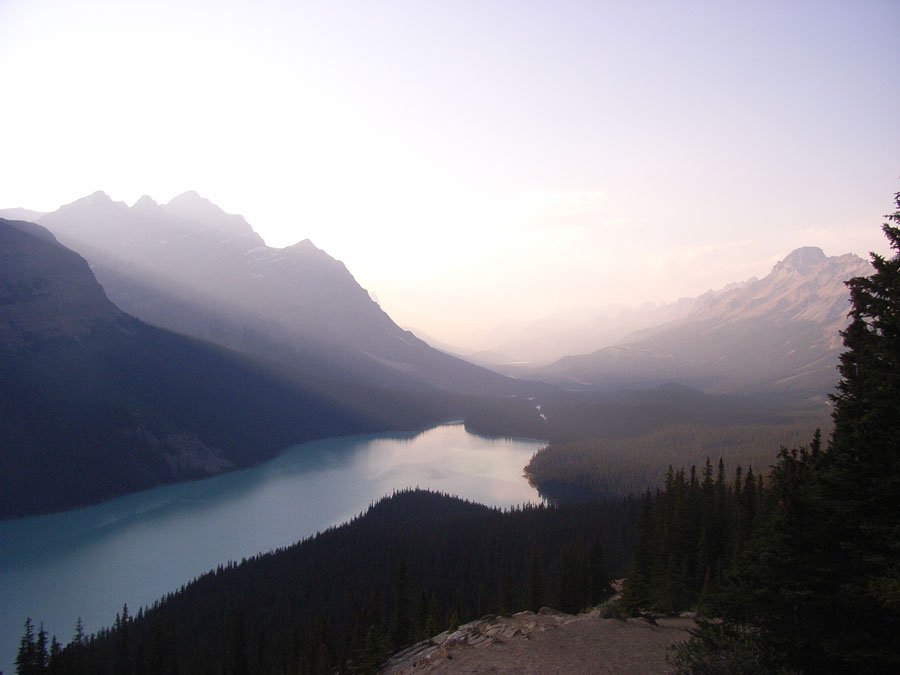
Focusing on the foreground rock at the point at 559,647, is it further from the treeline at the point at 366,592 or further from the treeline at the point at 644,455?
the treeline at the point at 644,455

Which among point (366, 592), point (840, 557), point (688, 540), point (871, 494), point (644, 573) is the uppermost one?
point (871, 494)

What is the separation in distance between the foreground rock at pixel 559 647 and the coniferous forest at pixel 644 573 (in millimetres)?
1780

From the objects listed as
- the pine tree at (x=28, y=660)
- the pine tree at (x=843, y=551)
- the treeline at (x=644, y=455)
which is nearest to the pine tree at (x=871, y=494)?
the pine tree at (x=843, y=551)

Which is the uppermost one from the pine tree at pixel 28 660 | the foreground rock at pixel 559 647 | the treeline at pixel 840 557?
the treeline at pixel 840 557

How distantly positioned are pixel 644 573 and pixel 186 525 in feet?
283

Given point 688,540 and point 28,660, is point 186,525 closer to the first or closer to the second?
point 28,660

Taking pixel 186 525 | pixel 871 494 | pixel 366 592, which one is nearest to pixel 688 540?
pixel 871 494

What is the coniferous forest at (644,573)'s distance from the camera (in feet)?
38.1

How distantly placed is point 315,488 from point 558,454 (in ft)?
213

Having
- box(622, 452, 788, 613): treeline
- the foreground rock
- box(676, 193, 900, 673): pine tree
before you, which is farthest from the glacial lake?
box(676, 193, 900, 673): pine tree

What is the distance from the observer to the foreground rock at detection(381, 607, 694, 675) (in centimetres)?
1538

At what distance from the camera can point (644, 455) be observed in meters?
139

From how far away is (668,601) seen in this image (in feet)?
90.3

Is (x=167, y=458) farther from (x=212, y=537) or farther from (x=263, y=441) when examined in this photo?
(x=212, y=537)
